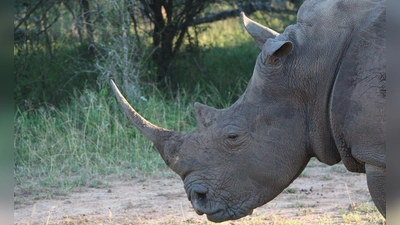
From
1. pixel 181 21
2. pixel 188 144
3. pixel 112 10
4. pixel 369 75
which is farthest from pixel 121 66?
pixel 369 75

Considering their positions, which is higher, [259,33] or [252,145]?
[259,33]

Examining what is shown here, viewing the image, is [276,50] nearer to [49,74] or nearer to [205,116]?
[205,116]

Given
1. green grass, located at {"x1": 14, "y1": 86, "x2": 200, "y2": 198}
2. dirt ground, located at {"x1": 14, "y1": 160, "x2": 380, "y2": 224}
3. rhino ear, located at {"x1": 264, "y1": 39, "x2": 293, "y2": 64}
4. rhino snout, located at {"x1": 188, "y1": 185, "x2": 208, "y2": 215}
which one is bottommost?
dirt ground, located at {"x1": 14, "y1": 160, "x2": 380, "y2": 224}

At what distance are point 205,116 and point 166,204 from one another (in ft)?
7.50

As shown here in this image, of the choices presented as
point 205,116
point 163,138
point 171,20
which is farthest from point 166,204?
point 171,20

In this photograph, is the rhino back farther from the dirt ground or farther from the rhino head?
the dirt ground

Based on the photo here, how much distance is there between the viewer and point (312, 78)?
3.50 metres

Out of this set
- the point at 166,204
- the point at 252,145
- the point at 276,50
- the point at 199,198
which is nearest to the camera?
the point at 276,50

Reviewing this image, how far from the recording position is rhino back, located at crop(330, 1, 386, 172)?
3.18m

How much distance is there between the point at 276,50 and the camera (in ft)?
11.4

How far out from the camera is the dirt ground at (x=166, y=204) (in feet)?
17.7

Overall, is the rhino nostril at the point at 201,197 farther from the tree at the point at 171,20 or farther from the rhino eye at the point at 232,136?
the tree at the point at 171,20

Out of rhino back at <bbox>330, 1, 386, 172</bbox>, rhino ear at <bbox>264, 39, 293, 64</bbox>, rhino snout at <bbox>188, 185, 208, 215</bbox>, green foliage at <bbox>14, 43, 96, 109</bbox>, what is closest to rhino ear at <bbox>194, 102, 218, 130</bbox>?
rhino snout at <bbox>188, 185, 208, 215</bbox>

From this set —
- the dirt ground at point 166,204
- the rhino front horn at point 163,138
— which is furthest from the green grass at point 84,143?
the rhino front horn at point 163,138
